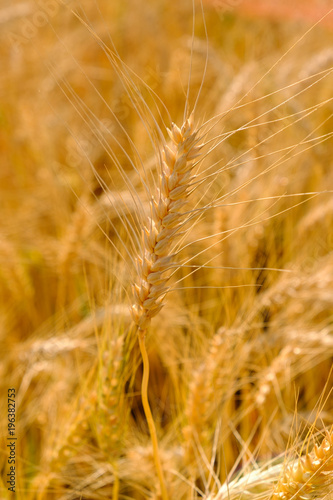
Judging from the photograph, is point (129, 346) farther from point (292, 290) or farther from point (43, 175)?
point (43, 175)

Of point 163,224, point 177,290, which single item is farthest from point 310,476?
point 177,290

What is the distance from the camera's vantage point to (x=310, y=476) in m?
0.44

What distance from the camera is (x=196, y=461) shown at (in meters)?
0.66

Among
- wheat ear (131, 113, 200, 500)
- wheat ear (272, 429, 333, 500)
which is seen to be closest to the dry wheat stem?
wheat ear (131, 113, 200, 500)

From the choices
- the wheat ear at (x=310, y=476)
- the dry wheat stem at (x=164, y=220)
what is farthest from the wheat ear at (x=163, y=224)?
the wheat ear at (x=310, y=476)

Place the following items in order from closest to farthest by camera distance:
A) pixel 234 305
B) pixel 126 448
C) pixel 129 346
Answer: pixel 129 346 < pixel 126 448 < pixel 234 305

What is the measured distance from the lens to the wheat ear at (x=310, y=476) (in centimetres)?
43

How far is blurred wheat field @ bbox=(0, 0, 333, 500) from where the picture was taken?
1.83 ft

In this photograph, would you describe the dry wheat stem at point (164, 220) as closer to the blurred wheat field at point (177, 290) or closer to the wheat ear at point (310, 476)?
the blurred wheat field at point (177, 290)

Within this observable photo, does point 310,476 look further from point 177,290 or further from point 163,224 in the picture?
point 177,290

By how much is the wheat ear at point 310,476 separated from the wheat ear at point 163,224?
16 cm

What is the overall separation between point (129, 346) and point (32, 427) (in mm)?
414

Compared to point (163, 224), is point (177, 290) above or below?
below

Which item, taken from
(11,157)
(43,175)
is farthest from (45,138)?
(11,157)
